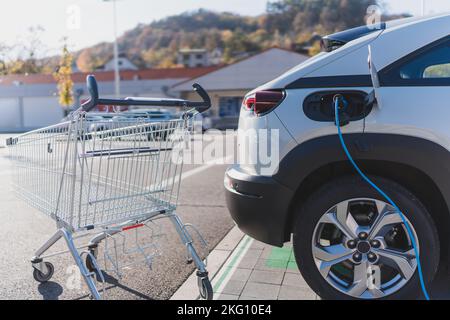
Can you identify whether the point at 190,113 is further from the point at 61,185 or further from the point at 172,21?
the point at 172,21

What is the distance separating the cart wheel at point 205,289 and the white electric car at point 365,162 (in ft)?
1.81

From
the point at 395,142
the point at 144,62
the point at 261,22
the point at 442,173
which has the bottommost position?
the point at 442,173

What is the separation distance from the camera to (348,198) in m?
2.50

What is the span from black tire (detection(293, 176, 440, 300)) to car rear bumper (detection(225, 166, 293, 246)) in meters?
0.13

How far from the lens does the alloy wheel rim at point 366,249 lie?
2.48 meters

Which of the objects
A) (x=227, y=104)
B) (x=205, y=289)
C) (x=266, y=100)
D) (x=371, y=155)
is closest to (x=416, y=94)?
(x=371, y=155)

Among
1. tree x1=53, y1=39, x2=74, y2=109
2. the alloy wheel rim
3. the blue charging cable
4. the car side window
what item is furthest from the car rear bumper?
tree x1=53, y1=39, x2=74, y2=109

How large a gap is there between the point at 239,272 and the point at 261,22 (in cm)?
9438

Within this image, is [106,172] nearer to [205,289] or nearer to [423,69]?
[205,289]

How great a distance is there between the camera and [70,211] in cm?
264

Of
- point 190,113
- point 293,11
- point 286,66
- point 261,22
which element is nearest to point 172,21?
point 261,22

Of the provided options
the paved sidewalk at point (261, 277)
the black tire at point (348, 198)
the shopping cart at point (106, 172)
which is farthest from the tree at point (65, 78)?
the black tire at point (348, 198)

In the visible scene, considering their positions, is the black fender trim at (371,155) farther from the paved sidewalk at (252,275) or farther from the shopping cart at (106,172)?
the shopping cart at (106,172)

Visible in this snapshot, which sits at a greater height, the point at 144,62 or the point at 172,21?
the point at 172,21
